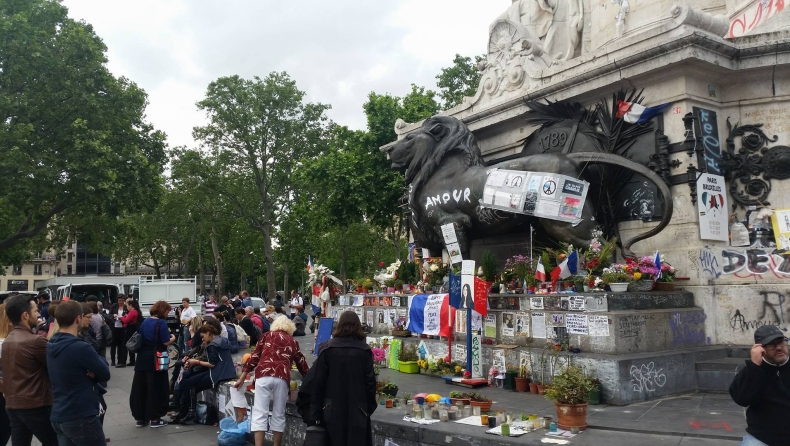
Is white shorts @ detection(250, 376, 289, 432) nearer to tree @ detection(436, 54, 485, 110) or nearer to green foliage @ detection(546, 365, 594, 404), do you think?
green foliage @ detection(546, 365, 594, 404)

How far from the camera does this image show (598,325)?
8375 mm

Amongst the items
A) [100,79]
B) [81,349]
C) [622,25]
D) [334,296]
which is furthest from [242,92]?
[81,349]

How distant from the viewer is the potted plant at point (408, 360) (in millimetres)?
11078

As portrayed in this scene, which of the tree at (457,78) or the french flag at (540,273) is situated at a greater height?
the tree at (457,78)

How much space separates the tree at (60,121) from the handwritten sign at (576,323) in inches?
851

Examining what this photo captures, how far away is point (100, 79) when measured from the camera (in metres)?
25.8

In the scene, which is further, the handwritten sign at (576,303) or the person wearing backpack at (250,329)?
the person wearing backpack at (250,329)

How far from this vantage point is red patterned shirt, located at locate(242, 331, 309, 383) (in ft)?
23.8

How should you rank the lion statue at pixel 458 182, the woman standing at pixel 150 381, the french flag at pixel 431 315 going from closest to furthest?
the woman standing at pixel 150 381 → the lion statue at pixel 458 182 → the french flag at pixel 431 315

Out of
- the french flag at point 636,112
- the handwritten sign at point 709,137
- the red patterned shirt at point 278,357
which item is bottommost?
the red patterned shirt at point 278,357

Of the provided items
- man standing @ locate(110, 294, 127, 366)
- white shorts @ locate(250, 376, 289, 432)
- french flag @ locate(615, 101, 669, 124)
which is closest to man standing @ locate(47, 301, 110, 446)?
white shorts @ locate(250, 376, 289, 432)

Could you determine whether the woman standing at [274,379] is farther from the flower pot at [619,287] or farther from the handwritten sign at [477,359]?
the flower pot at [619,287]

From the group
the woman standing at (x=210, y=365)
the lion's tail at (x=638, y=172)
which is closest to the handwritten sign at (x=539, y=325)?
the lion's tail at (x=638, y=172)

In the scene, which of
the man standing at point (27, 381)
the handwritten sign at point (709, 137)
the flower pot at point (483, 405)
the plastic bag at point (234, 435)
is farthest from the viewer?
the handwritten sign at point (709, 137)
